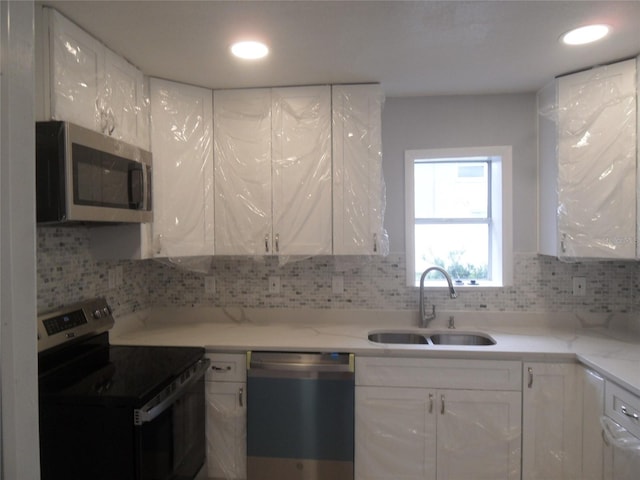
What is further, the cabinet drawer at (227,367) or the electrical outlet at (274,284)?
the electrical outlet at (274,284)

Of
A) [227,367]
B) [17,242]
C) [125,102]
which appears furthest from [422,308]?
[17,242]

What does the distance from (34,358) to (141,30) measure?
1551mm

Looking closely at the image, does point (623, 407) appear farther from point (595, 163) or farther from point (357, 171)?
point (357, 171)

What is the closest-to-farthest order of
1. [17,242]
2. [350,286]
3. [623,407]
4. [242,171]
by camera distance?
[17,242] < [623,407] < [242,171] < [350,286]

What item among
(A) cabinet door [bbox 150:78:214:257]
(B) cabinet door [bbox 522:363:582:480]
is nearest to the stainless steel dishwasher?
(A) cabinet door [bbox 150:78:214:257]

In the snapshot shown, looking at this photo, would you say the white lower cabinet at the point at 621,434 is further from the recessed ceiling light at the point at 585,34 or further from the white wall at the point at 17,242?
the white wall at the point at 17,242

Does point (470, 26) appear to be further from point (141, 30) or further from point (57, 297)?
point (57, 297)

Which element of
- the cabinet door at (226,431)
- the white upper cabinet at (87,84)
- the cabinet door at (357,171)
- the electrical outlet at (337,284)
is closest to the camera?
the white upper cabinet at (87,84)

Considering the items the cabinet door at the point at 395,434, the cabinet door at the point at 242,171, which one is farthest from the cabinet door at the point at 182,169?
the cabinet door at the point at 395,434

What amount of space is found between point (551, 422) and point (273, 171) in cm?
202

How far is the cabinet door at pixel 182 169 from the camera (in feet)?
6.73

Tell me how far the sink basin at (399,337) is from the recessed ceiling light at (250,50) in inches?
68.4

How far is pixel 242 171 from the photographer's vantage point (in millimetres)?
2250

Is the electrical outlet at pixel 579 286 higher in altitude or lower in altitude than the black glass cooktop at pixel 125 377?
higher
